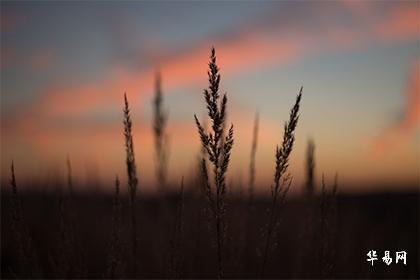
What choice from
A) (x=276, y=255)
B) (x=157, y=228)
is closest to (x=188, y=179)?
(x=157, y=228)

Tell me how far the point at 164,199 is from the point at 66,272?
1.80 m

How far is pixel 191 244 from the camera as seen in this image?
17.6ft

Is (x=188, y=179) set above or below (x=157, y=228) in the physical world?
above

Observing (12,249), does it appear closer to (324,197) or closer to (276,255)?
(276,255)

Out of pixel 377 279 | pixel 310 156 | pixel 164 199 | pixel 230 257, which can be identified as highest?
pixel 310 156

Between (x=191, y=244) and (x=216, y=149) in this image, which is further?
(x=191, y=244)

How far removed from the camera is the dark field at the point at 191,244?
3.26m

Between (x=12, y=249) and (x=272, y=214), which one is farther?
(x=12, y=249)

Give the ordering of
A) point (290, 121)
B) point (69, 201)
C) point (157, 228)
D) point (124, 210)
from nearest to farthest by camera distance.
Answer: point (290, 121) → point (69, 201) → point (124, 210) → point (157, 228)

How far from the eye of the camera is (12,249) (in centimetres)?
782

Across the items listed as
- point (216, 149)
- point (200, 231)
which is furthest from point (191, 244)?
point (216, 149)

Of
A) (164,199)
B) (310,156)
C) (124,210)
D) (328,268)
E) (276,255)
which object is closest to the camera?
(328,268)

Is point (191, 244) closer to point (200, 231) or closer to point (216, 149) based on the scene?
point (200, 231)

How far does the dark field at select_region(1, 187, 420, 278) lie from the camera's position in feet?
10.7
